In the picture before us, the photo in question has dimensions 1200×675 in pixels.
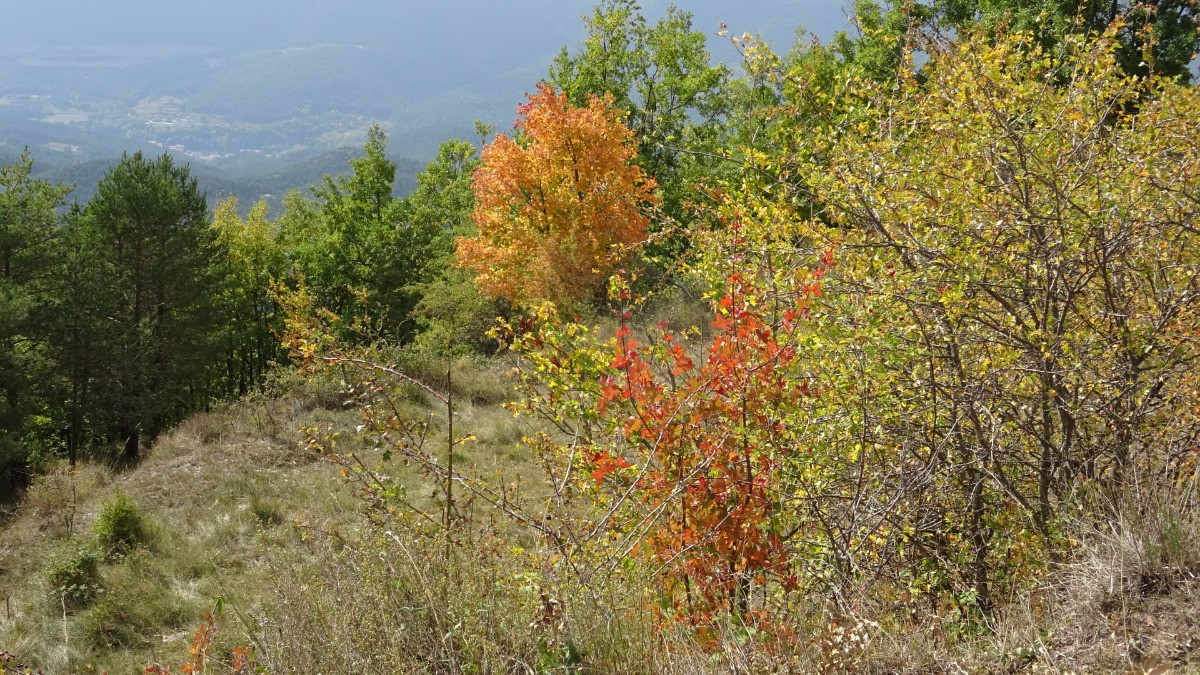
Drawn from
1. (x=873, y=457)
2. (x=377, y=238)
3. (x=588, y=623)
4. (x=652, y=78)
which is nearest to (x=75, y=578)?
(x=588, y=623)

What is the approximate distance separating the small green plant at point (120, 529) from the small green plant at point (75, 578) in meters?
0.23

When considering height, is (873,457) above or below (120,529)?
above

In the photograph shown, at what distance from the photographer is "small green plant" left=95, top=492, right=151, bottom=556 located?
24.3 ft

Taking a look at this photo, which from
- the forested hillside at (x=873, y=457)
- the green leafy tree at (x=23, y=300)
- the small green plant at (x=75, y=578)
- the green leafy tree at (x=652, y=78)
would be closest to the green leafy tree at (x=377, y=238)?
the green leafy tree at (x=652, y=78)

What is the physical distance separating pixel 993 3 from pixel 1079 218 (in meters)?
17.2

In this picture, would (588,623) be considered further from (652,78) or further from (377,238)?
(377,238)

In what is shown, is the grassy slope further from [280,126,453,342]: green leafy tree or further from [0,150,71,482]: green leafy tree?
[280,126,453,342]: green leafy tree

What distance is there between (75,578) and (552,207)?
36.9 ft

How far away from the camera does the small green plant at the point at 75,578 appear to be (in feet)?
21.7

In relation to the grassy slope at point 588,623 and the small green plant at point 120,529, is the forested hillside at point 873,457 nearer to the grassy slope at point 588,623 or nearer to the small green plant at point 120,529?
the grassy slope at point 588,623

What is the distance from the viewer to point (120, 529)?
7535mm

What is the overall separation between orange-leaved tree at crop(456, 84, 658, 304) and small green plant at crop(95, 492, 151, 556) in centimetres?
797

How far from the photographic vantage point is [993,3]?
16922 mm

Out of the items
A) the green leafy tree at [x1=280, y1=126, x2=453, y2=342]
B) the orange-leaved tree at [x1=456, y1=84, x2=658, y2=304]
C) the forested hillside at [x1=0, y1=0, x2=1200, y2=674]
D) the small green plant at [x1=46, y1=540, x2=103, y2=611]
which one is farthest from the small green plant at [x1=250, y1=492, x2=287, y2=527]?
the green leafy tree at [x1=280, y1=126, x2=453, y2=342]
